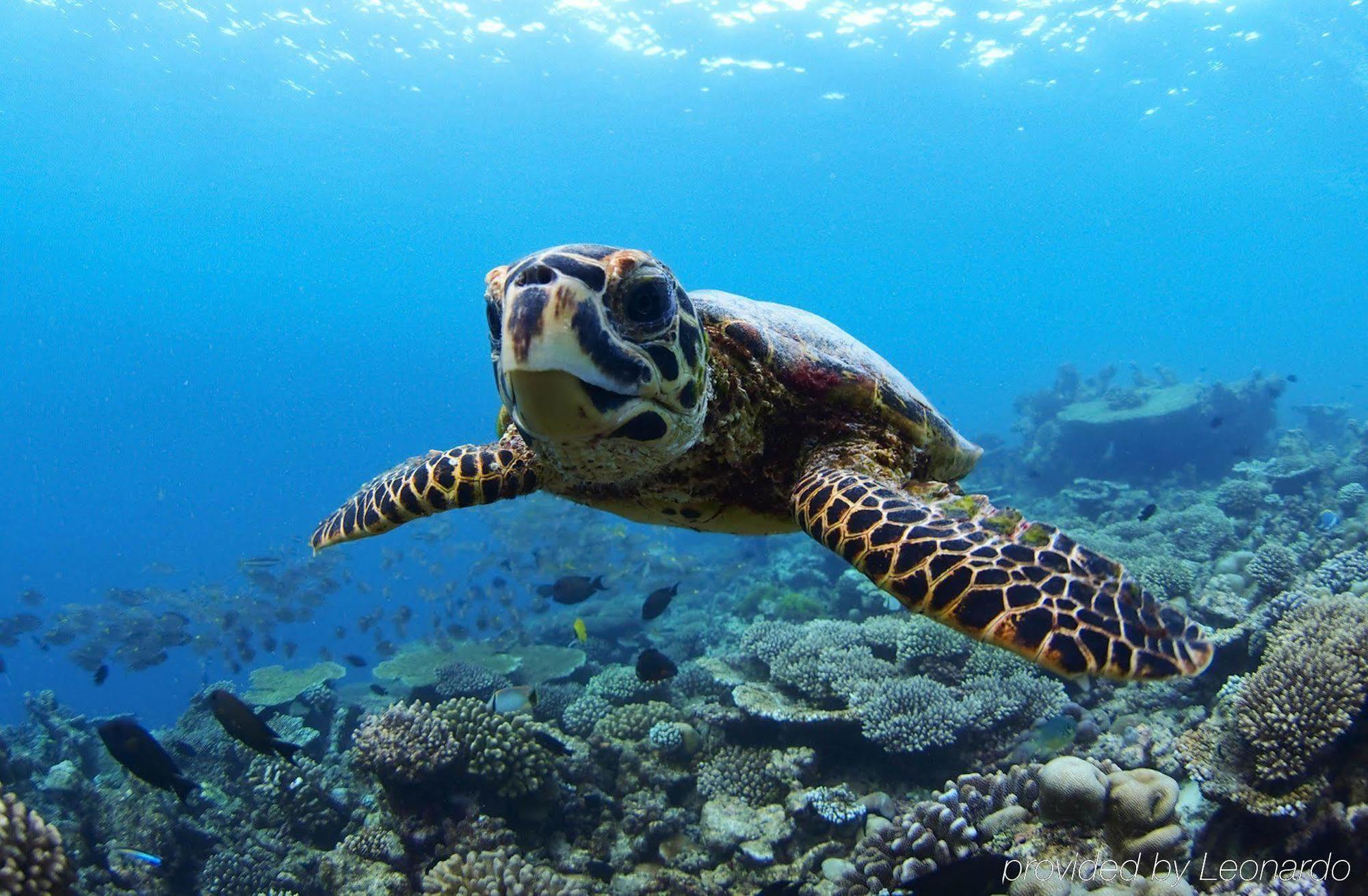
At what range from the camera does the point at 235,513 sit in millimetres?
83438

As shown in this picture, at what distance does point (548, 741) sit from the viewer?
5062mm

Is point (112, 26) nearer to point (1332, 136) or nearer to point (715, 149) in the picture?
point (715, 149)

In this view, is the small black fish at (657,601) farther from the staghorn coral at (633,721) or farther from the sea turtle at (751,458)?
the sea turtle at (751,458)

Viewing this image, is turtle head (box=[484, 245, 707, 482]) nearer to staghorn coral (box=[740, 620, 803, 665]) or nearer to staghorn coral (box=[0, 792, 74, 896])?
staghorn coral (box=[0, 792, 74, 896])

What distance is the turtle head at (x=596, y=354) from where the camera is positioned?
1.82m

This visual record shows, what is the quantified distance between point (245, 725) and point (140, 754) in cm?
60

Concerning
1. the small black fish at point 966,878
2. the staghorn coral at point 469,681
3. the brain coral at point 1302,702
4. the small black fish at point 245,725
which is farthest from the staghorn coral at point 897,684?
the staghorn coral at point 469,681

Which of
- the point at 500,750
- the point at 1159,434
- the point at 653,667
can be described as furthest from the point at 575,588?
the point at 1159,434

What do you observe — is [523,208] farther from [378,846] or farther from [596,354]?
[596,354]

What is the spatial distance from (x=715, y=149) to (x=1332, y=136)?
50170mm

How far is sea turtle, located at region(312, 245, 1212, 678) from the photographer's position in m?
1.93

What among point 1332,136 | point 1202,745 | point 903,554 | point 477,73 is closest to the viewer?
point 903,554

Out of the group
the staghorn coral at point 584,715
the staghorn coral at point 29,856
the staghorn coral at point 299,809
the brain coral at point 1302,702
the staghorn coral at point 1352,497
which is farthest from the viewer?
the staghorn coral at point 1352,497

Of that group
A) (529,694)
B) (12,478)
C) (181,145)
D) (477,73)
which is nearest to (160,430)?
(12,478)
